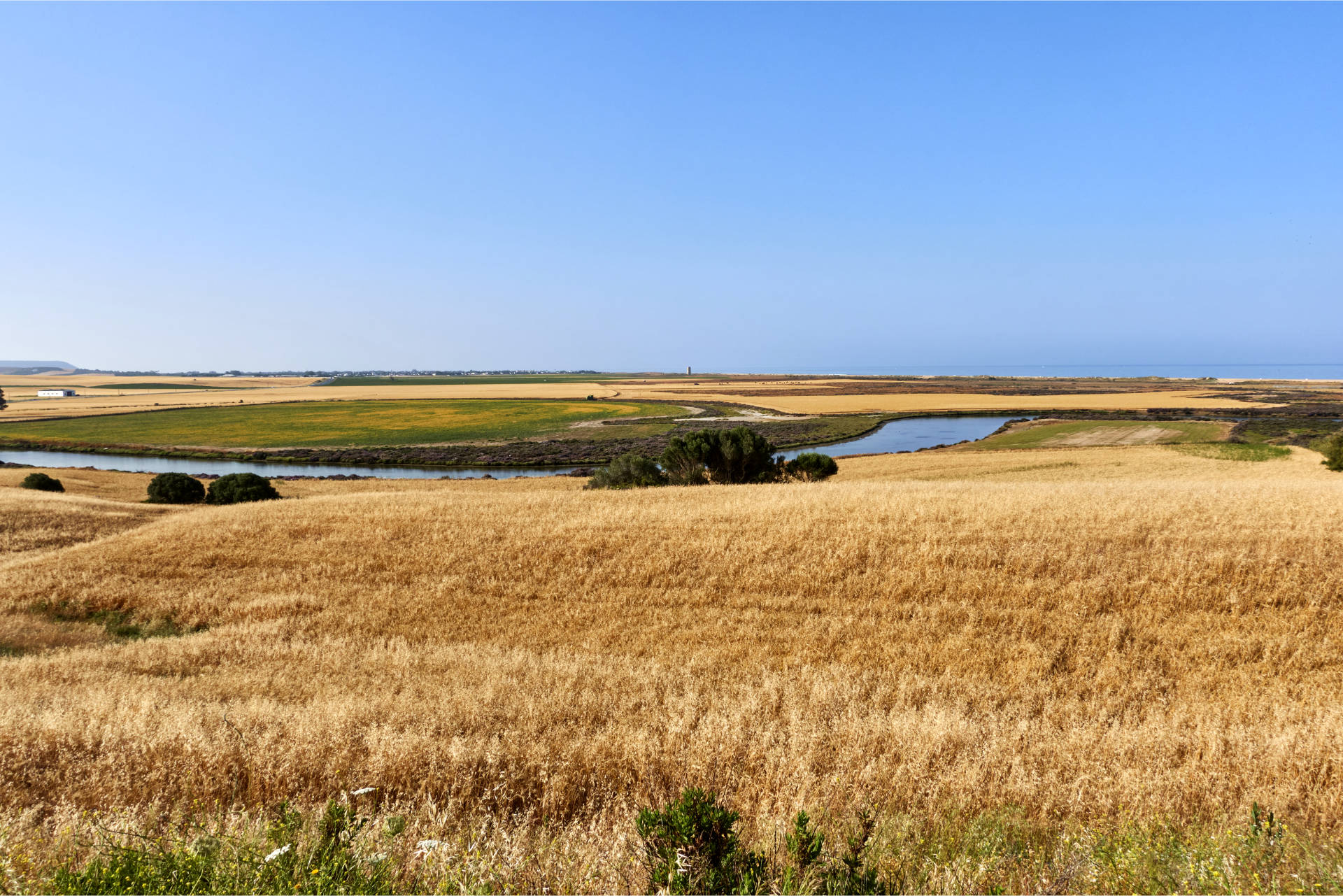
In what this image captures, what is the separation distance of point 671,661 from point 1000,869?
5.83 metres

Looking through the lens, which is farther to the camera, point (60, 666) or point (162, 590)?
point (162, 590)

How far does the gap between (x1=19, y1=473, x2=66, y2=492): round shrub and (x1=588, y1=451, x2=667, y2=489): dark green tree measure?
3353 centimetres

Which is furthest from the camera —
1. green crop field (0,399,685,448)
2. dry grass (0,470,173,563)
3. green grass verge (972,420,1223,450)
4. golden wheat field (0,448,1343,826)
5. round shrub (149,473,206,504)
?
green crop field (0,399,685,448)

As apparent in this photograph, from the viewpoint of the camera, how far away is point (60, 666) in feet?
31.1

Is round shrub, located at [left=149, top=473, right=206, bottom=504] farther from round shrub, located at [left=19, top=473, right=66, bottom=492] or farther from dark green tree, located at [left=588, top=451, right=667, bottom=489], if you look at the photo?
dark green tree, located at [left=588, top=451, right=667, bottom=489]

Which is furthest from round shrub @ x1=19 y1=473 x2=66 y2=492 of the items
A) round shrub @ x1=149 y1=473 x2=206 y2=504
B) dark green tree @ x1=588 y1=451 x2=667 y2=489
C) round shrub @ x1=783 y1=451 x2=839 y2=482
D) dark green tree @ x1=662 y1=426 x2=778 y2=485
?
round shrub @ x1=783 y1=451 x2=839 y2=482

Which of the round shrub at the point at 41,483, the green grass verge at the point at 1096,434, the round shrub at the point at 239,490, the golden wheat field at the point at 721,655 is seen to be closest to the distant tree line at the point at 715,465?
the golden wheat field at the point at 721,655

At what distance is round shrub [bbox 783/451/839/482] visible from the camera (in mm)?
37906

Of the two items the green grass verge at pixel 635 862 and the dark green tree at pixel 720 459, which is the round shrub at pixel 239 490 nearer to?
the dark green tree at pixel 720 459

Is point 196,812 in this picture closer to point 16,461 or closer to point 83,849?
point 83,849

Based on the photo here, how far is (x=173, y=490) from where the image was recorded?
3956cm

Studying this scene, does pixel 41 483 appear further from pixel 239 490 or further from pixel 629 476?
pixel 629 476

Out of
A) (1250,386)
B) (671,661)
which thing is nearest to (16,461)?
(671,661)

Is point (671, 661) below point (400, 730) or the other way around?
below
